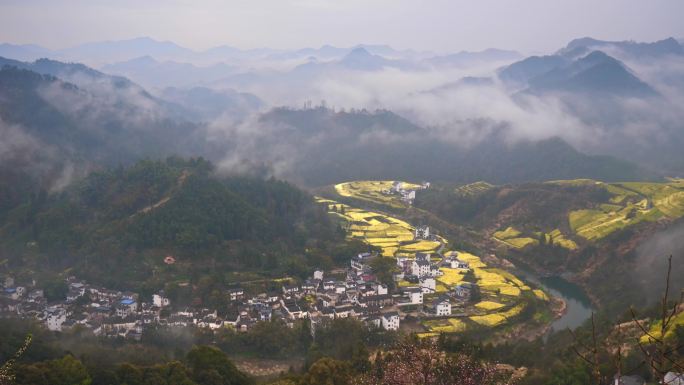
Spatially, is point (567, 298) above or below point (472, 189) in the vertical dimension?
below

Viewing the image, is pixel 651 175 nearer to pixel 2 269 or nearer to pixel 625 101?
pixel 625 101

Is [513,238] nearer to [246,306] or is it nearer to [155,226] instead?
[246,306]

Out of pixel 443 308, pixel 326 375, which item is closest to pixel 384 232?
pixel 443 308

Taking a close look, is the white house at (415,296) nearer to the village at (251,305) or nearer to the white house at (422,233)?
the village at (251,305)

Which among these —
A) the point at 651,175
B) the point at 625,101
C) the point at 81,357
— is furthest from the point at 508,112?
the point at 81,357

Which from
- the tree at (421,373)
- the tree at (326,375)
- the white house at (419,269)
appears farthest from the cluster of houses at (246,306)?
the tree at (421,373)
